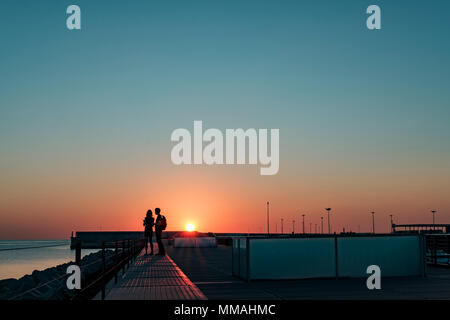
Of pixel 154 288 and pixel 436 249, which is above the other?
pixel 436 249

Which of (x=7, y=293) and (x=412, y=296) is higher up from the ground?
(x=412, y=296)

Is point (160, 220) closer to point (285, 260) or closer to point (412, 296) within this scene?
point (285, 260)

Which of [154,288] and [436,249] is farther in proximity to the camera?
[436,249]

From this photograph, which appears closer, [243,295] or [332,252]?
[243,295]

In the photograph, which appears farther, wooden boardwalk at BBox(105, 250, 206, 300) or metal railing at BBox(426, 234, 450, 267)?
metal railing at BBox(426, 234, 450, 267)

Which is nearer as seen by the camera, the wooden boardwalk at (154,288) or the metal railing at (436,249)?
the wooden boardwalk at (154,288)
